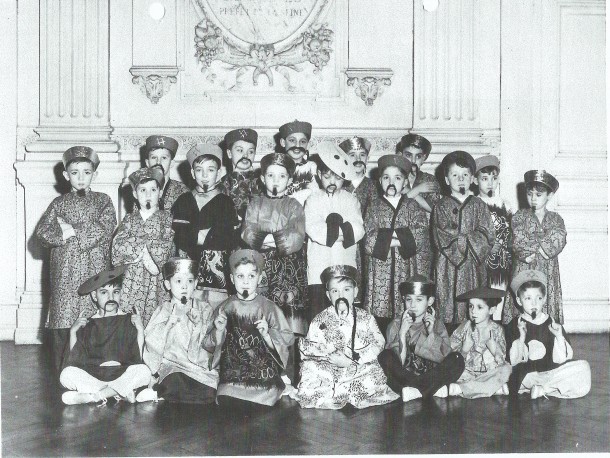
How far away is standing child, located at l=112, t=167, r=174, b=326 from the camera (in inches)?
204

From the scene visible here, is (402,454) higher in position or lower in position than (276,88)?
lower

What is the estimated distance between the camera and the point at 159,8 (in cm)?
685

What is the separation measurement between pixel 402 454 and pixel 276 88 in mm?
4156

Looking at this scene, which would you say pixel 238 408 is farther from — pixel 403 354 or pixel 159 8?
pixel 159 8

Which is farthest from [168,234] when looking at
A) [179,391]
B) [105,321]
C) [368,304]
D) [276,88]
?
[276,88]

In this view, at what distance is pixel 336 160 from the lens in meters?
5.25

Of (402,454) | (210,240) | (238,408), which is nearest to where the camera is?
(402,454)

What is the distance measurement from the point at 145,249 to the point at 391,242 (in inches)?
67.6

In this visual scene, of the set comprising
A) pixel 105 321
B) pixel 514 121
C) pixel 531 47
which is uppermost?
pixel 531 47

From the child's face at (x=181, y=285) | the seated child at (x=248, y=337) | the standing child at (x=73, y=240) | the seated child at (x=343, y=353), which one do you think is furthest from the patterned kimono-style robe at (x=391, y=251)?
the standing child at (x=73, y=240)

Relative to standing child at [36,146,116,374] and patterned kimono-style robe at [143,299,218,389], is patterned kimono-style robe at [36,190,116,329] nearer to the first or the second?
standing child at [36,146,116,374]

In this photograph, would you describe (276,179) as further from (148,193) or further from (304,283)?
(148,193)

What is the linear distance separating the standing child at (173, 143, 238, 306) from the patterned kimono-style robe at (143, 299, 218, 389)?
0.36 m

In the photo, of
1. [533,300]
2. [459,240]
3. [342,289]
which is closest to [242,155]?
[342,289]
